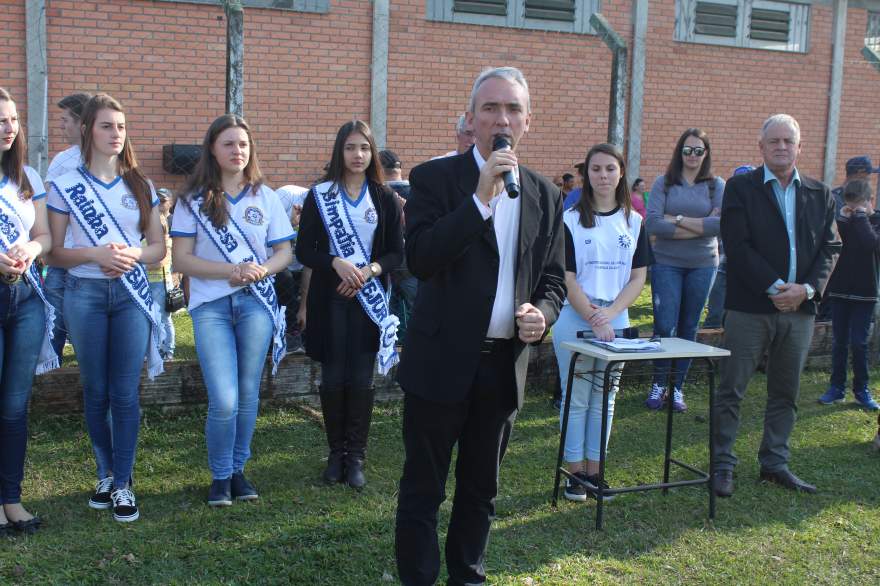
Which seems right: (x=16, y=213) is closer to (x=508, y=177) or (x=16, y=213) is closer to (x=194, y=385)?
(x=194, y=385)

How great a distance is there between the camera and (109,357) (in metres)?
4.12

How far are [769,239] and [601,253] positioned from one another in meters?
1.03

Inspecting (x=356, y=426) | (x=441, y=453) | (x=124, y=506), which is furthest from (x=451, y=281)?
(x=124, y=506)

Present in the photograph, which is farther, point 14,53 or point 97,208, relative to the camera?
point 14,53

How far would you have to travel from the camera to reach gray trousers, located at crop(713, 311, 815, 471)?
4828 mm

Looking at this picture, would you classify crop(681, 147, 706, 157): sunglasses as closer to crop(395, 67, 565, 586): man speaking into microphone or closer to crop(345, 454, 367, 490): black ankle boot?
crop(395, 67, 565, 586): man speaking into microphone

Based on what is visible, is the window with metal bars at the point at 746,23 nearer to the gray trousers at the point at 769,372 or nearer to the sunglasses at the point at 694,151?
the sunglasses at the point at 694,151

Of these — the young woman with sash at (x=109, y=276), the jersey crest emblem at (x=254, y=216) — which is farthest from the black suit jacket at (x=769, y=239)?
the young woman with sash at (x=109, y=276)

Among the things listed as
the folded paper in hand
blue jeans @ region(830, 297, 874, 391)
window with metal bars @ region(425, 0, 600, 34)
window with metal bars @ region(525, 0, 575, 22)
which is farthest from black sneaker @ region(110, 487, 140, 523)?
window with metal bars @ region(525, 0, 575, 22)

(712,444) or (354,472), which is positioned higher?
(712,444)

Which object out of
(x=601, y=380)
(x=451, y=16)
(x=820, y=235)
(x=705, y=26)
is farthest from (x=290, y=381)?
(x=705, y=26)

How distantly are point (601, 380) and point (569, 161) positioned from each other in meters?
8.62

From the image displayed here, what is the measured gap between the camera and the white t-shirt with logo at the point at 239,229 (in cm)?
426

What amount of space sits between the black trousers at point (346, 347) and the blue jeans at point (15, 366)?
1516 millimetres
